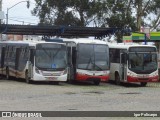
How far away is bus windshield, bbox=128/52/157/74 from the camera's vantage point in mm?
30516

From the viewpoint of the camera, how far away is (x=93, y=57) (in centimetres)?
3059

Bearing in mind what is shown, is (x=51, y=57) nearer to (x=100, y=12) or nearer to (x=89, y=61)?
(x=89, y=61)

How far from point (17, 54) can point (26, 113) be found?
24265 mm

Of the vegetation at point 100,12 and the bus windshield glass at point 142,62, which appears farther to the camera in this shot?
the vegetation at point 100,12

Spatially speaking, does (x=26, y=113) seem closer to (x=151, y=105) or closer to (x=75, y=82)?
(x=151, y=105)

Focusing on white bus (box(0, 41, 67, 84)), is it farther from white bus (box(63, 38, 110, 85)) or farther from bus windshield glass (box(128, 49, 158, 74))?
bus windshield glass (box(128, 49, 158, 74))

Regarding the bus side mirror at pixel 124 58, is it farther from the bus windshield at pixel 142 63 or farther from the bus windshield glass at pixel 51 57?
the bus windshield glass at pixel 51 57

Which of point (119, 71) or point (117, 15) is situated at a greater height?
point (117, 15)

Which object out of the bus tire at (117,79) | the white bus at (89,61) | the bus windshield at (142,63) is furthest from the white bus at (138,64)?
the white bus at (89,61)

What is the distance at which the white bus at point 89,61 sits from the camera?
3028 cm

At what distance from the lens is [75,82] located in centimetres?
3353

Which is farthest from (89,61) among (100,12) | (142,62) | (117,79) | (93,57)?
(100,12)

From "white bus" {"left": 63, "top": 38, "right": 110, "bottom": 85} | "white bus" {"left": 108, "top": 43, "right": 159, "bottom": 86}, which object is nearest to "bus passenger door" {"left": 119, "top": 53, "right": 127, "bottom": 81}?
"white bus" {"left": 108, "top": 43, "right": 159, "bottom": 86}

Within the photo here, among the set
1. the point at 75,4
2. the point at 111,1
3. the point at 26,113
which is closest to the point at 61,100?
the point at 26,113
